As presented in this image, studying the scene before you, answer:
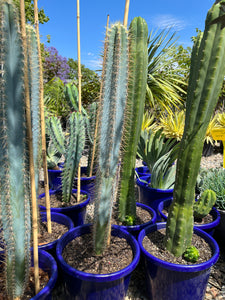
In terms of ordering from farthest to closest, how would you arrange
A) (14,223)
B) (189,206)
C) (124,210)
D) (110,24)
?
(124,210) → (189,206) → (110,24) → (14,223)

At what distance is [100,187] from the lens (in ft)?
3.90

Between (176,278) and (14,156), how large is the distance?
101 centimetres

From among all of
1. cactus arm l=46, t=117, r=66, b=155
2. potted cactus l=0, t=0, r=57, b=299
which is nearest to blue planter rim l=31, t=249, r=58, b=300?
potted cactus l=0, t=0, r=57, b=299

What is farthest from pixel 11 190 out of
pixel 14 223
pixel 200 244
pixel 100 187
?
pixel 200 244

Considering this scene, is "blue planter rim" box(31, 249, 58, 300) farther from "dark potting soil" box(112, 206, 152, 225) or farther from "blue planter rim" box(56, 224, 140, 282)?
"dark potting soil" box(112, 206, 152, 225)

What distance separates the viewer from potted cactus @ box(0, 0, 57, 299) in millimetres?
810

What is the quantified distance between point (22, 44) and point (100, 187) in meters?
0.72

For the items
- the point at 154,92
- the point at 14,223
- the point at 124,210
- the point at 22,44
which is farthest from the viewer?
the point at 154,92

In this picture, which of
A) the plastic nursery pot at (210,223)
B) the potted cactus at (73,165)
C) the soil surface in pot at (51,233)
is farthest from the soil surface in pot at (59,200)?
the plastic nursery pot at (210,223)

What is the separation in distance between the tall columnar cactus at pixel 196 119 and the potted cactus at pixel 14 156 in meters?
0.71

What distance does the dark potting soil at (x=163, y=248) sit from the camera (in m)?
1.30

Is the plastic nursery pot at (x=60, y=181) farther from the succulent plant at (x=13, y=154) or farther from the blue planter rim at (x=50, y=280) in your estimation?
the succulent plant at (x=13, y=154)

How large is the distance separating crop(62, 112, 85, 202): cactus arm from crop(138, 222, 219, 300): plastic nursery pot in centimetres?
85

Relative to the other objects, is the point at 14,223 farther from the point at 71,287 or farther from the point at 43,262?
the point at 71,287
